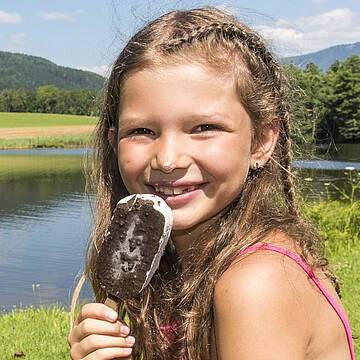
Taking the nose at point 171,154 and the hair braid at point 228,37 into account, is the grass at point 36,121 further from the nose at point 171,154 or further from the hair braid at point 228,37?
the nose at point 171,154

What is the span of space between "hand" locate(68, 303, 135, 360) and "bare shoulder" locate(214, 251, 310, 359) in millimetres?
345

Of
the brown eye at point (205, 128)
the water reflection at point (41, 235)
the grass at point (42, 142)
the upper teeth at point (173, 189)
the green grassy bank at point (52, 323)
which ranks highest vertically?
the brown eye at point (205, 128)

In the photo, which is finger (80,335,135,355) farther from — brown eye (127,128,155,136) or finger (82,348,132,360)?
brown eye (127,128,155,136)

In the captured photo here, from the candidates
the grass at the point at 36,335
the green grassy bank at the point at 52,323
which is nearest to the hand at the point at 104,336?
the green grassy bank at the point at 52,323

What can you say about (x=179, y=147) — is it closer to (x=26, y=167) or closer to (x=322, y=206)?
(x=322, y=206)

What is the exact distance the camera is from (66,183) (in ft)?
67.7

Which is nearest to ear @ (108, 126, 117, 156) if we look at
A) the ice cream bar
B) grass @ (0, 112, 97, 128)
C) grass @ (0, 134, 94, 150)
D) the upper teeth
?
the upper teeth

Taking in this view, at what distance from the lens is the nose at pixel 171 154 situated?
171 centimetres

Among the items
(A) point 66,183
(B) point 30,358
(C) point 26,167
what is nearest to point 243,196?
(B) point 30,358

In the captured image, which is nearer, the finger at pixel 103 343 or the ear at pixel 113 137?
the finger at pixel 103 343

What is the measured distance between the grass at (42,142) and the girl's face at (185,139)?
127 ft

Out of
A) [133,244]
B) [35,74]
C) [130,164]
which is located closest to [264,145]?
[130,164]

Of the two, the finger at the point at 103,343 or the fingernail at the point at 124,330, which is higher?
the fingernail at the point at 124,330

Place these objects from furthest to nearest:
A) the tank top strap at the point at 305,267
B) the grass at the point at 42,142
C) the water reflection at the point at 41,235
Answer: the grass at the point at 42,142 → the water reflection at the point at 41,235 → the tank top strap at the point at 305,267
